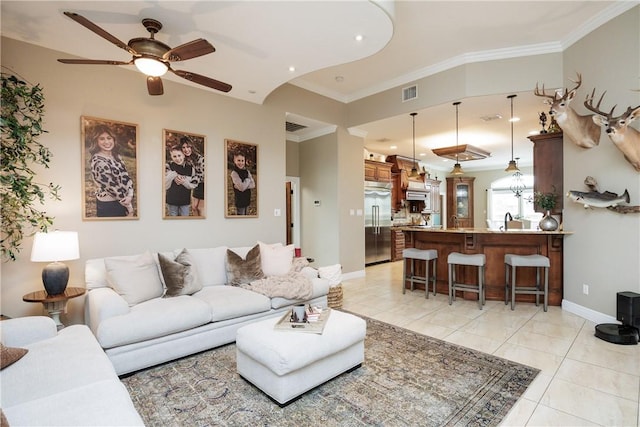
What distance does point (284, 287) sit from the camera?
3494mm

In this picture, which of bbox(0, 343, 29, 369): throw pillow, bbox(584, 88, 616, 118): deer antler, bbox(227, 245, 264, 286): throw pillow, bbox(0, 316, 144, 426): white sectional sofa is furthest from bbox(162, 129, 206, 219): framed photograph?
bbox(584, 88, 616, 118): deer antler

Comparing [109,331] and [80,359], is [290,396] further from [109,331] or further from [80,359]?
[109,331]

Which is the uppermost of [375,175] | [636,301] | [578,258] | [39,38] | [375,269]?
[39,38]

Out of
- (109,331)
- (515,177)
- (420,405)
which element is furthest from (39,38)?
(515,177)

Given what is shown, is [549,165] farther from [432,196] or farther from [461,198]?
[461,198]

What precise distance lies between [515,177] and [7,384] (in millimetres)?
12587

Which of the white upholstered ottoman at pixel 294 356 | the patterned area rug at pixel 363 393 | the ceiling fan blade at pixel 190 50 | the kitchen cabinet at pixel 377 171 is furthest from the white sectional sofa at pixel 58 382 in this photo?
the kitchen cabinet at pixel 377 171

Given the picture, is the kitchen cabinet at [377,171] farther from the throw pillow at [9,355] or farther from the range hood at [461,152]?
the throw pillow at [9,355]

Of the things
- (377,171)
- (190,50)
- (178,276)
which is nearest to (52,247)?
(178,276)

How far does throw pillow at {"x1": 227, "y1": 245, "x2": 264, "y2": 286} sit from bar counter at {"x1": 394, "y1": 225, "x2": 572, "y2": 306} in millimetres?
2771

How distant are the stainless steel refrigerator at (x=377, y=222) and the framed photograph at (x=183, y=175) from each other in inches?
165

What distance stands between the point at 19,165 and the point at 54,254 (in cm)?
96

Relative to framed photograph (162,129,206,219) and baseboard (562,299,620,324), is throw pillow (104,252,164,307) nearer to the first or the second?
framed photograph (162,129,206,219)

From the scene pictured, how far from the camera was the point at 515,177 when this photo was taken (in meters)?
10.9
